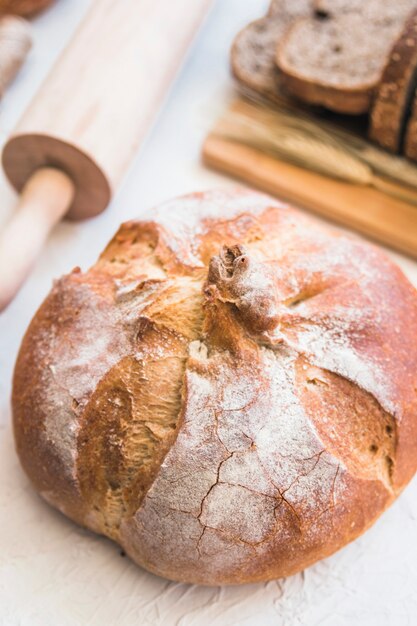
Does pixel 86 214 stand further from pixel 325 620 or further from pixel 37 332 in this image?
pixel 325 620

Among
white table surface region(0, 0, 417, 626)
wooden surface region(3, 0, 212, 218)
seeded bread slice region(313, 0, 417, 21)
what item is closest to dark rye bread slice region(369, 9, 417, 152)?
seeded bread slice region(313, 0, 417, 21)

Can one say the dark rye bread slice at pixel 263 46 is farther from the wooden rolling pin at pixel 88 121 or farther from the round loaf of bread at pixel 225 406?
the round loaf of bread at pixel 225 406

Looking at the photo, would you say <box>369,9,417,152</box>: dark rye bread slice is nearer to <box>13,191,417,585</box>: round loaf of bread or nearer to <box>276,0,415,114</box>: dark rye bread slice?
<box>276,0,415,114</box>: dark rye bread slice

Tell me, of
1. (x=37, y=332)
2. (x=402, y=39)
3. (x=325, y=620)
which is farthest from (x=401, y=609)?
(x=402, y=39)

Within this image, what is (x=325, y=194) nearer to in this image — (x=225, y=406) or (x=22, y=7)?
(x=225, y=406)

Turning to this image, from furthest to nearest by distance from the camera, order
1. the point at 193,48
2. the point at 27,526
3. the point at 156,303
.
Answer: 1. the point at 193,48
2. the point at 27,526
3. the point at 156,303

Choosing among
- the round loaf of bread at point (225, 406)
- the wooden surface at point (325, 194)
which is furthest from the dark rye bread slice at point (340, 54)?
the round loaf of bread at point (225, 406)

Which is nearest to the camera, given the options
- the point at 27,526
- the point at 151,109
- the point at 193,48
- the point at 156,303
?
the point at 156,303
